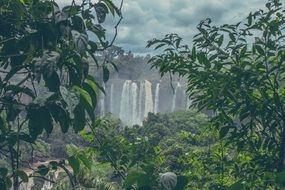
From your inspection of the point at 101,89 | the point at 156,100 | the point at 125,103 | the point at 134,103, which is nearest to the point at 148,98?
the point at 156,100

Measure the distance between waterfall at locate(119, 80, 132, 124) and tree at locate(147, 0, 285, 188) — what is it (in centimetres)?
5279

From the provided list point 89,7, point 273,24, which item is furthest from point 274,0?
point 89,7

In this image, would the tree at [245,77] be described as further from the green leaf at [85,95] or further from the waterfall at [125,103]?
the waterfall at [125,103]

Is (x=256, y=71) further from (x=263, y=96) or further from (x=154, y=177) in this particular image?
(x=154, y=177)

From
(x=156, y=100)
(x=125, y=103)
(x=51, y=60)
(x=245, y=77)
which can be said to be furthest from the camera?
(x=156, y=100)

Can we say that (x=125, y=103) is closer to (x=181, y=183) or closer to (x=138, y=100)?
(x=138, y=100)

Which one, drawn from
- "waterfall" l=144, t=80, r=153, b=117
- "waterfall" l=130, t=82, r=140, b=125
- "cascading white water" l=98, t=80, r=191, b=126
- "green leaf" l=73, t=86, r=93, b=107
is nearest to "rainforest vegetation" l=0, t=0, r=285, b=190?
"green leaf" l=73, t=86, r=93, b=107

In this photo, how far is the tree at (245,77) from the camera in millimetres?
2381

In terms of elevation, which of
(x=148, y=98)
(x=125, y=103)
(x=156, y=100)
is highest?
(x=148, y=98)

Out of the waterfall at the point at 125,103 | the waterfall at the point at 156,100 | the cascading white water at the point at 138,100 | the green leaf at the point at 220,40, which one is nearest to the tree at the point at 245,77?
the green leaf at the point at 220,40

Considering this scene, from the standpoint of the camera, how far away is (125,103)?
5647 cm

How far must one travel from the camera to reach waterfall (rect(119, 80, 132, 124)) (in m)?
55.6

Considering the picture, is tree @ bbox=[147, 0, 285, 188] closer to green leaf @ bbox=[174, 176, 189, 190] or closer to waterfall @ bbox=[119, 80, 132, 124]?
green leaf @ bbox=[174, 176, 189, 190]

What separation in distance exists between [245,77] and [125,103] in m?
54.2
